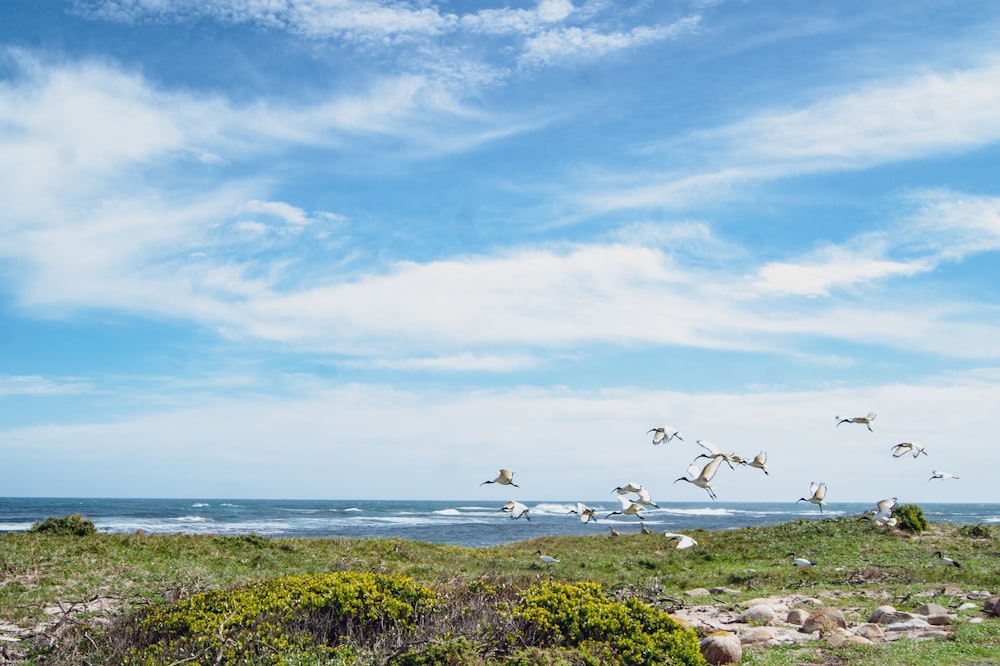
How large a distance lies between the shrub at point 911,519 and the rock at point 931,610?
13.0 meters

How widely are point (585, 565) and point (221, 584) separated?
1109cm

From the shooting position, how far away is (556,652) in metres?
7.31

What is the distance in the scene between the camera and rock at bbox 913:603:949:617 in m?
11.8

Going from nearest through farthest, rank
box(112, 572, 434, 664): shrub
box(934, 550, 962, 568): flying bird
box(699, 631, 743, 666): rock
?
box(112, 572, 434, 664): shrub → box(699, 631, 743, 666): rock → box(934, 550, 962, 568): flying bird

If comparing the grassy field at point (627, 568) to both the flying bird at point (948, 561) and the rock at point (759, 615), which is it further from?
the rock at point (759, 615)

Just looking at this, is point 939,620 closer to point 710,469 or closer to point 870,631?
point 870,631

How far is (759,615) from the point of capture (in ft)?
40.3

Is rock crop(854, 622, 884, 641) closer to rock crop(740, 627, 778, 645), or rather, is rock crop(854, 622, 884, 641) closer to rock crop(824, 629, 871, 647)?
rock crop(824, 629, 871, 647)

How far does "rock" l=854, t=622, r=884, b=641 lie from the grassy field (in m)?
0.84

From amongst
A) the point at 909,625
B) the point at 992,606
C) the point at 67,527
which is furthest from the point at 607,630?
the point at 67,527

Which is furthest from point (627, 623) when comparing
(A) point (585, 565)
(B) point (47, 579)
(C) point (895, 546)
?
(C) point (895, 546)

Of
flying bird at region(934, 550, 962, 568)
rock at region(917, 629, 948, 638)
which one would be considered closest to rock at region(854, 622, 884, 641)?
rock at region(917, 629, 948, 638)

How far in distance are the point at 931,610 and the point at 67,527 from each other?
2219 cm

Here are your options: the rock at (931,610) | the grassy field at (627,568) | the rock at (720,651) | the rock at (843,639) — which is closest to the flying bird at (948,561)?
the grassy field at (627,568)
